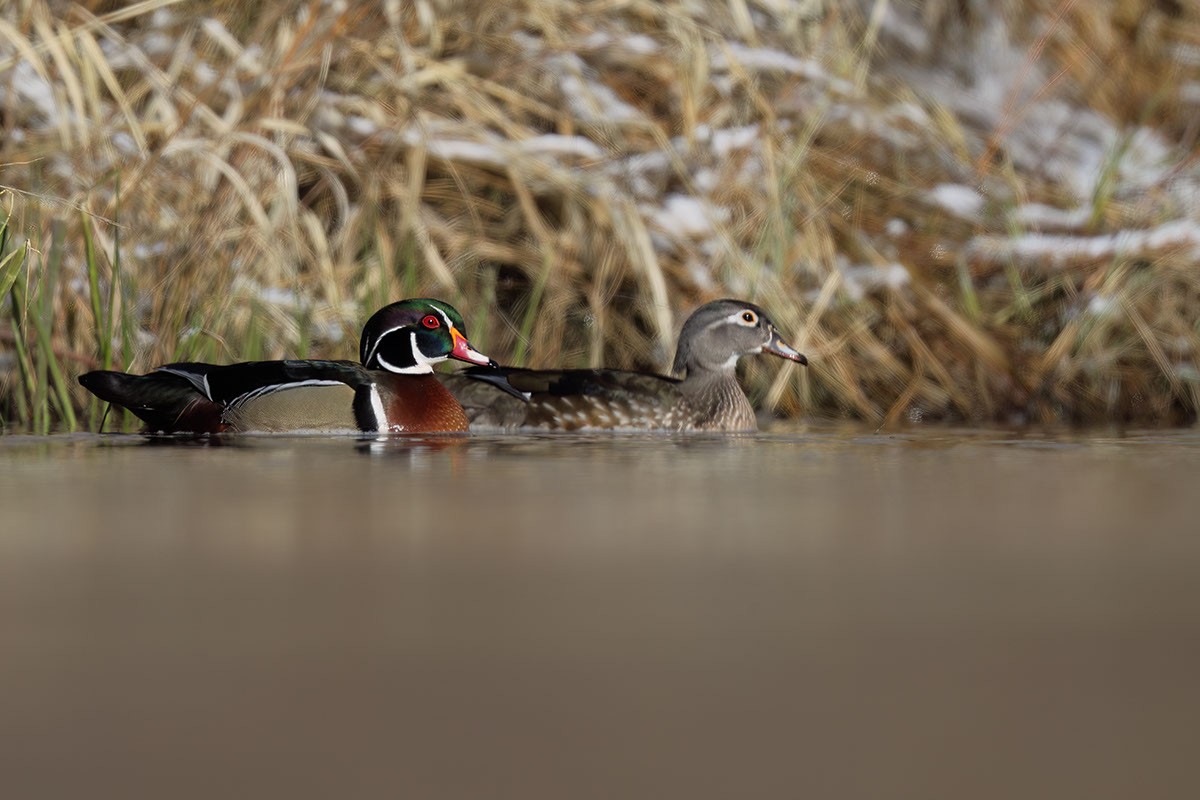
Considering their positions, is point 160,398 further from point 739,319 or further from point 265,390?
point 739,319

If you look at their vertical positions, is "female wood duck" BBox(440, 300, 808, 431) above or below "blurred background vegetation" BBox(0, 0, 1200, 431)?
below

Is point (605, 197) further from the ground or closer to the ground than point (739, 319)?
further from the ground

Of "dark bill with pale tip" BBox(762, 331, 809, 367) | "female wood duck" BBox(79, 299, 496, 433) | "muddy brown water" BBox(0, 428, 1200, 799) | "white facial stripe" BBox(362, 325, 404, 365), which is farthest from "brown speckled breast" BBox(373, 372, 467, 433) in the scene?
"muddy brown water" BBox(0, 428, 1200, 799)

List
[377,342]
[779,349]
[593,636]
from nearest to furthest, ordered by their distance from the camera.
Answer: [593,636] < [377,342] < [779,349]

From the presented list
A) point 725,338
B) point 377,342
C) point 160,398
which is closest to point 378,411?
point 377,342

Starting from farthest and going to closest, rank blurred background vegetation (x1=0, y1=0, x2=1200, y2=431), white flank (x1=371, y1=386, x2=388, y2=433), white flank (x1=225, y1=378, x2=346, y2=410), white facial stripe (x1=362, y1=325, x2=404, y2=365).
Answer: blurred background vegetation (x1=0, y1=0, x2=1200, y2=431), white facial stripe (x1=362, y1=325, x2=404, y2=365), white flank (x1=371, y1=386, x2=388, y2=433), white flank (x1=225, y1=378, x2=346, y2=410)

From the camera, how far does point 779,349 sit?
6.56 meters

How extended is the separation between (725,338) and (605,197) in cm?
83

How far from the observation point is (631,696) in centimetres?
179

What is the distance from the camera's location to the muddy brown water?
1527 mm

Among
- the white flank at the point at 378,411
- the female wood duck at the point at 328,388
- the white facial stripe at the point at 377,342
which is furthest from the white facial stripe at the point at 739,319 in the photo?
the white flank at the point at 378,411

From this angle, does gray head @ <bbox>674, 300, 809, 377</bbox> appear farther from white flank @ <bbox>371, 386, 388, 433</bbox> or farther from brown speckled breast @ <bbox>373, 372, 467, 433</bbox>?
white flank @ <bbox>371, 386, 388, 433</bbox>

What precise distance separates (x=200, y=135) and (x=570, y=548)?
425cm

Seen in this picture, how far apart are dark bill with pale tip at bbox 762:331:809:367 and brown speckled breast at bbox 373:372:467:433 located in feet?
4.12
